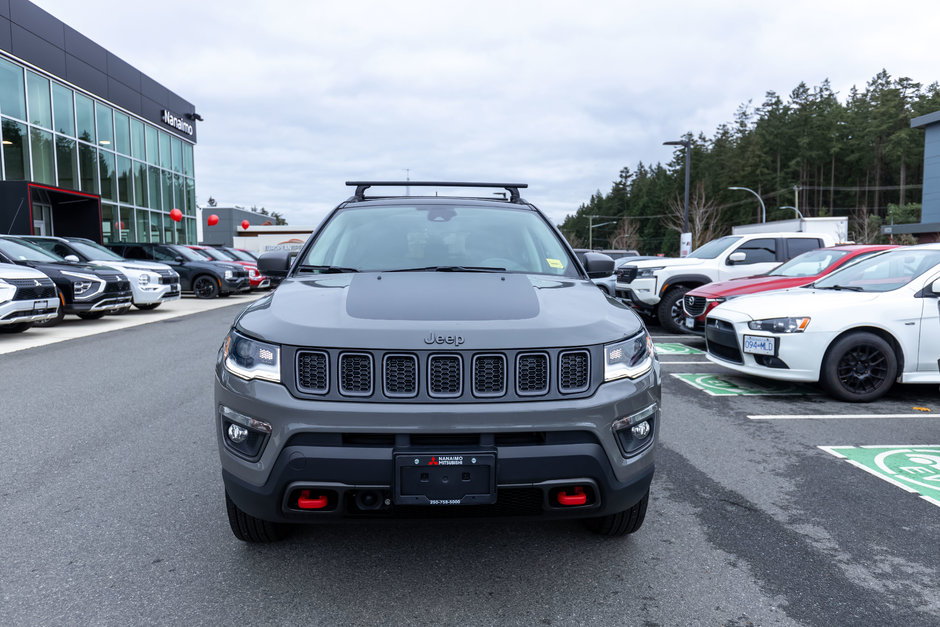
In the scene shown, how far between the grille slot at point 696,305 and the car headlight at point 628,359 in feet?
23.4

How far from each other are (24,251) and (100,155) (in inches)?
706

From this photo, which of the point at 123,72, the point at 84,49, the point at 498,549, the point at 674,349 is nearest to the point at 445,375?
the point at 498,549

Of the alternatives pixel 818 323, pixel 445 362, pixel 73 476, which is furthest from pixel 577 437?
pixel 818 323

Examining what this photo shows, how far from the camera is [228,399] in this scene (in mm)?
2619

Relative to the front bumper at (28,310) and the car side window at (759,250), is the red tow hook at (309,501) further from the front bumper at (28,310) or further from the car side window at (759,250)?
the car side window at (759,250)

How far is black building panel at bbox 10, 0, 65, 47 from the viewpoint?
22006 millimetres

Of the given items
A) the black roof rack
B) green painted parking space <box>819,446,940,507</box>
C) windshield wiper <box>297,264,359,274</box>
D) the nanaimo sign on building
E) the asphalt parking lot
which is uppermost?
the nanaimo sign on building

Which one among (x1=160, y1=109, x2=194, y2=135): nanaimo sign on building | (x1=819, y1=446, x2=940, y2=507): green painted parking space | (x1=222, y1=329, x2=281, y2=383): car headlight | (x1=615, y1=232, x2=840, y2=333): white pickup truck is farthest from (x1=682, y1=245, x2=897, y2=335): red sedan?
(x1=160, y1=109, x2=194, y2=135): nanaimo sign on building

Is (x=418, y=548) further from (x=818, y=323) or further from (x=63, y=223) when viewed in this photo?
(x=63, y=223)

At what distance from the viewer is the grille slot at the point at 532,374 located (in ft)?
8.13

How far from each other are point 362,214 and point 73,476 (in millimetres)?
2336

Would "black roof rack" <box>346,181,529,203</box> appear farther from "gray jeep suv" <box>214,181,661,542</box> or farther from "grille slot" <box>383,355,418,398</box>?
"grille slot" <box>383,355,418,398</box>

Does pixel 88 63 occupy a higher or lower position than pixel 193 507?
higher

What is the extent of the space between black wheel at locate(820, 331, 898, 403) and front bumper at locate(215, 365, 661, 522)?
178 inches
